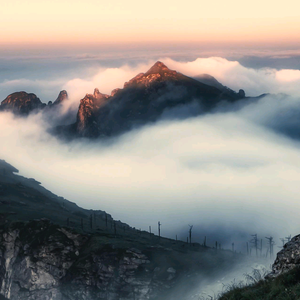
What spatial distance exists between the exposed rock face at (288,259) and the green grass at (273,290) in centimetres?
176

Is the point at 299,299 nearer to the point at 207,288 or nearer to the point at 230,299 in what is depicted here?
the point at 230,299

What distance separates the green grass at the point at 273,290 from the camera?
32.7 meters

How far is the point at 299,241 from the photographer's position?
1544 inches

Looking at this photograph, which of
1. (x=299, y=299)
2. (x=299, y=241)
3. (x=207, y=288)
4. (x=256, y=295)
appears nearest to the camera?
(x=299, y=299)

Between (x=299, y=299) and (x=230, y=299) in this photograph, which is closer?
(x=299, y=299)

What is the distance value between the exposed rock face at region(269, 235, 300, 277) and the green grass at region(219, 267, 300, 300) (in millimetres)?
1764

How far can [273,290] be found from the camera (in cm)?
3419

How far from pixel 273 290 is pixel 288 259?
17.9 ft

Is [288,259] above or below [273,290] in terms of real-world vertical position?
above

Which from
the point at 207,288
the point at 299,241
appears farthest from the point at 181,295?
the point at 299,241

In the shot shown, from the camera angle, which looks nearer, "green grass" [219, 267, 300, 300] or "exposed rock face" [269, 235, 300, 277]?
"green grass" [219, 267, 300, 300]

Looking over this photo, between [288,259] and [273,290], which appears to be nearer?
[273,290]

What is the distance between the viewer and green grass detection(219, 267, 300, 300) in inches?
1288

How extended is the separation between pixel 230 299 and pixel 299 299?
6.40 metres
